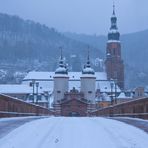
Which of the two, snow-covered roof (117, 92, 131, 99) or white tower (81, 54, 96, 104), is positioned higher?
white tower (81, 54, 96, 104)

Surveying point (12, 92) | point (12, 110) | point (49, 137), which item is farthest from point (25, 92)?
point (49, 137)

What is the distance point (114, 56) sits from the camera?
162 m

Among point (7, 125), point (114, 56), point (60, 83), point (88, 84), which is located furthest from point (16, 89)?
point (7, 125)

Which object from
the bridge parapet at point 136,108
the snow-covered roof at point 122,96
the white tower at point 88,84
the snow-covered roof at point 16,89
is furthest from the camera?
the snow-covered roof at point 16,89

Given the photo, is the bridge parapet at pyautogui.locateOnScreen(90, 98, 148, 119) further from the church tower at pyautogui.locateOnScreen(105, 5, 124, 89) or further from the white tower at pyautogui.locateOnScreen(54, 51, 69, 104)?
the church tower at pyautogui.locateOnScreen(105, 5, 124, 89)

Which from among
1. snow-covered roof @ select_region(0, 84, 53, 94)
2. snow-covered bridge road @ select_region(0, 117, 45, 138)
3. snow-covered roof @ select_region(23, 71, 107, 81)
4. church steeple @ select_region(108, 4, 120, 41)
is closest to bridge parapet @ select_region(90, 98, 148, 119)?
snow-covered bridge road @ select_region(0, 117, 45, 138)

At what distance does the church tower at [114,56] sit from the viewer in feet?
512

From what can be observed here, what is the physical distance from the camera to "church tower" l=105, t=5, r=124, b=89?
156125 millimetres

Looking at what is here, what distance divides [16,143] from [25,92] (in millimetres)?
135960

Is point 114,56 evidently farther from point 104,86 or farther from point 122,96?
point 122,96

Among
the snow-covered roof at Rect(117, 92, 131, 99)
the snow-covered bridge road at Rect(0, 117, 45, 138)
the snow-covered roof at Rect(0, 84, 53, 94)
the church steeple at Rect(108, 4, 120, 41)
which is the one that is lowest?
the snow-covered bridge road at Rect(0, 117, 45, 138)

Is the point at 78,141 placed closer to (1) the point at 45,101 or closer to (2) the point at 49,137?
(2) the point at 49,137

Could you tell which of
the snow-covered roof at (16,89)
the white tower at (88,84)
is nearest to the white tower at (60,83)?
the white tower at (88,84)

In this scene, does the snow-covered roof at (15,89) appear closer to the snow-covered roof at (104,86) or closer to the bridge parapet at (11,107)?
the snow-covered roof at (104,86)
